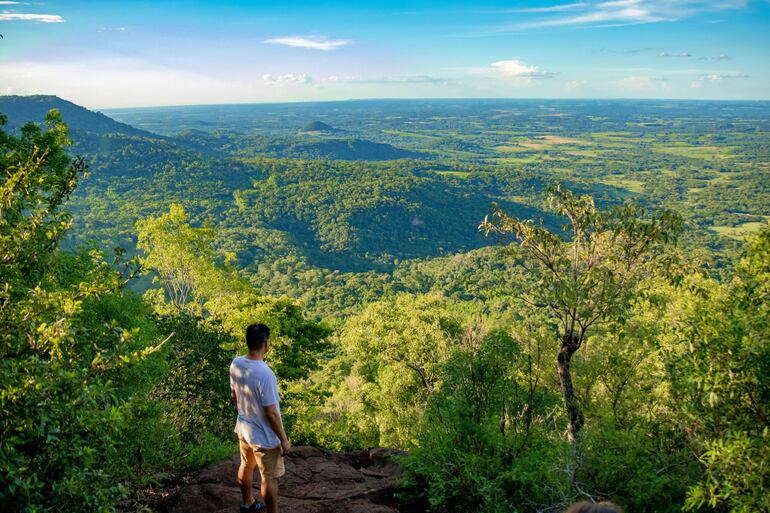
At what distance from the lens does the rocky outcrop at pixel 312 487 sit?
22.7 feet

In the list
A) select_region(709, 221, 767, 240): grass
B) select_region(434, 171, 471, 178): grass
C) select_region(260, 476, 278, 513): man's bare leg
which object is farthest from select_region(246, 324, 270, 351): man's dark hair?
select_region(434, 171, 471, 178): grass

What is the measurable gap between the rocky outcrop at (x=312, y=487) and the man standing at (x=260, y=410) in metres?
1.41

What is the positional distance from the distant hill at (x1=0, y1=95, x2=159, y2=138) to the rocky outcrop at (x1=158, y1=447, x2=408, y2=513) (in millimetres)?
176250

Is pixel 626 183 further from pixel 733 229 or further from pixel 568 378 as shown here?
pixel 568 378

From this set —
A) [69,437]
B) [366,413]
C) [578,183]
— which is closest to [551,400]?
[69,437]

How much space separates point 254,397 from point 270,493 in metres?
1.22

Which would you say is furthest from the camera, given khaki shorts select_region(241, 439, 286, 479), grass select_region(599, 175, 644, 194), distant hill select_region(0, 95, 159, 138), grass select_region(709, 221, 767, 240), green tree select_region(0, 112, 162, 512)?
grass select_region(599, 175, 644, 194)

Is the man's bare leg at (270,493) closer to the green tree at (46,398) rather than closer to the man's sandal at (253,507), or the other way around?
the man's sandal at (253,507)

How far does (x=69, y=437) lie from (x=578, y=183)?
186260 mm

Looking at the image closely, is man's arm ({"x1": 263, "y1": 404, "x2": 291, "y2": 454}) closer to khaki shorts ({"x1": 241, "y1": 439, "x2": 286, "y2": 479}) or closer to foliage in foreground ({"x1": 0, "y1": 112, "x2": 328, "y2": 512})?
khaki shorts ({"x1": 241, "y1": 439, "x2": 286, "y2": 479})

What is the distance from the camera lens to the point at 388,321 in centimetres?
2247

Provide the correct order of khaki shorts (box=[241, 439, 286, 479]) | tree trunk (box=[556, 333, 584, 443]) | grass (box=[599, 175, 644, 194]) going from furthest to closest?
grass (box=[599, 175, 644, 194]), tree trunk (box=[556, 333, 584, 443]), khaki shorts (box=[241, 439, 286, 479])

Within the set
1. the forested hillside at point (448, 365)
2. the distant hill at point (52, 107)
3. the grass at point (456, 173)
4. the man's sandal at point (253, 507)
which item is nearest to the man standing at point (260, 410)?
the man's sandal at point (253, 507)

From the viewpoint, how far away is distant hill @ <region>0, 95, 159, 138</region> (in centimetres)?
15862
